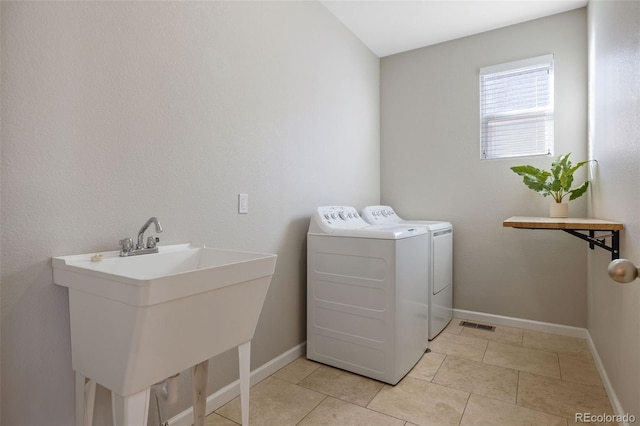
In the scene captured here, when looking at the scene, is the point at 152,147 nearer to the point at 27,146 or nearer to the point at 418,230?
the point at 27,146

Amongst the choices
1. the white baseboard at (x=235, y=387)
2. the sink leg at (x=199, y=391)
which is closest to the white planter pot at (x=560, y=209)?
the white baseboard at (x=235, y=387)

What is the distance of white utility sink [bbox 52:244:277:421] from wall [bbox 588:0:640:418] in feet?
4.84

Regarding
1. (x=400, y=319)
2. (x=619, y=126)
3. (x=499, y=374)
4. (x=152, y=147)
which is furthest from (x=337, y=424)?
(x=619, y=126)

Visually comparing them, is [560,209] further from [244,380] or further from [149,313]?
[149,313]

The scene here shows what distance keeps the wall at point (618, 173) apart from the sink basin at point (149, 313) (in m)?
1.47

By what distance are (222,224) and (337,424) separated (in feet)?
3.86

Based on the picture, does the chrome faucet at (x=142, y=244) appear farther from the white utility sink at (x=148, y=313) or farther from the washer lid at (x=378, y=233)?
the washer lid at (x=378, y=233)

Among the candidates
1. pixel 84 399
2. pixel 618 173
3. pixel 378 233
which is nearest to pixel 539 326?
pixel 618 173

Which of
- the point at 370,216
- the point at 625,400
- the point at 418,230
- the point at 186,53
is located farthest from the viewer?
the point at 370,216

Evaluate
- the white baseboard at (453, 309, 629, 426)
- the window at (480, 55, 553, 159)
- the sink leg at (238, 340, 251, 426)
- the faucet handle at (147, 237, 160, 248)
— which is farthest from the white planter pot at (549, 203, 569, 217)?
the faucet handle at (147, 237, 160, 248)

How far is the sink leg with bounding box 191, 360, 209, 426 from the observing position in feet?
4.47

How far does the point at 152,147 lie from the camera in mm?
1523

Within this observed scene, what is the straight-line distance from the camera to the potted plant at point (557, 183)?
8.39 ft

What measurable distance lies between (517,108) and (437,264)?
159 centimetres
